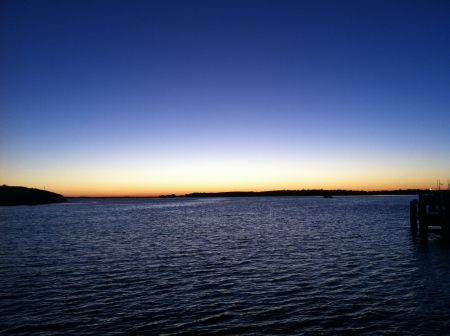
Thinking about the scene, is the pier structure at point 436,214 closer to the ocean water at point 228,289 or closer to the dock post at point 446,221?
the dock post at point 446,221

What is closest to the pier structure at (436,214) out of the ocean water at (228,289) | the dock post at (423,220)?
the dock post at (423,220)

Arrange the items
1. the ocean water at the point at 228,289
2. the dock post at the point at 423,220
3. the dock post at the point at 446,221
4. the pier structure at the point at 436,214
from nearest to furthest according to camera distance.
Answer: the ocean water at the point at 228,289 < the dock post at the point at 446,221 < the pier structure at the point at 436,214 < the dock post at the point at 423,220

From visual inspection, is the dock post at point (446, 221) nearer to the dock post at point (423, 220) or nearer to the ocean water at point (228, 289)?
the dock post at point (423, 220)

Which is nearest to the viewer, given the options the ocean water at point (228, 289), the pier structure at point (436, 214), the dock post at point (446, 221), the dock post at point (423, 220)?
the ocean water at point (228, 289)

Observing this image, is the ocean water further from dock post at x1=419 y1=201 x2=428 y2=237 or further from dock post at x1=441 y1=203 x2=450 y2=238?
dock post at x1=441 y1=203 x2=450 y2=238

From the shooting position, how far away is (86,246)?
3922 cm

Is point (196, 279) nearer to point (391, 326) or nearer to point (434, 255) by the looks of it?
point (391, 326)

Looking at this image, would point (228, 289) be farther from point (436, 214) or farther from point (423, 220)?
point (436, 214)

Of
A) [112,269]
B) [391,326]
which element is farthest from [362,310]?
[112,269]

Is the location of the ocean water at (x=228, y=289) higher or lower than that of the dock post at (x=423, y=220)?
lower

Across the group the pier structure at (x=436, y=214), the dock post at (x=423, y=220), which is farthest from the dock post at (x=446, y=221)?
the dock post at (x=423, y=220)

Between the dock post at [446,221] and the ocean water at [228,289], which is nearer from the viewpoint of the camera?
the ocean water at [228,289]

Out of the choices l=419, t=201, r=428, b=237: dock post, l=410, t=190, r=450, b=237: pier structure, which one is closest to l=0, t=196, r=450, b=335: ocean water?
l=419, t=201, r=428, b=237: dock post

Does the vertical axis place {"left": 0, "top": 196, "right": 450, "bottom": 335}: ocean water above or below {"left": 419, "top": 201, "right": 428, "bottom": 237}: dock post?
below
